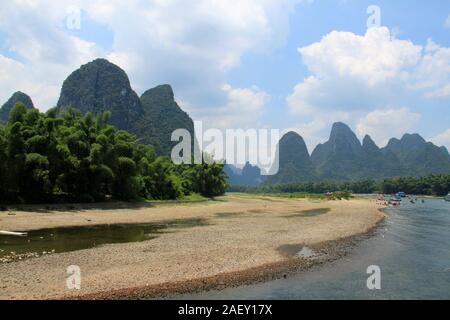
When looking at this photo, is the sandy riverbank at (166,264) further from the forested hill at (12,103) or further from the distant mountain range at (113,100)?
the distant mountain range at (113,100)

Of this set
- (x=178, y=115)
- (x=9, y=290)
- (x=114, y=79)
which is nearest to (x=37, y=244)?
(x=9, y=290)

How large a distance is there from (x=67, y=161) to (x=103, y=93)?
128391 millimetres

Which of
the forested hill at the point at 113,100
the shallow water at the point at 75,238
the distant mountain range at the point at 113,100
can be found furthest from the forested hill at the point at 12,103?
the shallow water at the point at 75,238

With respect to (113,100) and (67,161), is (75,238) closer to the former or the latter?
(67,161)

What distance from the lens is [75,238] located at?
24.3m

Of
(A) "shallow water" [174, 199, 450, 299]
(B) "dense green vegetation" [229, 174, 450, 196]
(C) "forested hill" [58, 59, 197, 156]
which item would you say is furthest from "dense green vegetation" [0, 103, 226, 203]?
(B) "dense green vegetation" [229, 174, 450, 196]

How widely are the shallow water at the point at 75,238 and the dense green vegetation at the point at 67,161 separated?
1402cm

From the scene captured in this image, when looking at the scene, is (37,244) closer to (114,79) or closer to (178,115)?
(114,79)

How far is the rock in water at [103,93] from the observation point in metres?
161

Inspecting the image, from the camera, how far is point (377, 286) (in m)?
15.2

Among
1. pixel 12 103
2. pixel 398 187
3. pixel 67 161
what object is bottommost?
pixel 398 187

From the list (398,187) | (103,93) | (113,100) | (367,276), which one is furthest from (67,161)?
(398,187)

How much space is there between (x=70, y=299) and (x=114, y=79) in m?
167

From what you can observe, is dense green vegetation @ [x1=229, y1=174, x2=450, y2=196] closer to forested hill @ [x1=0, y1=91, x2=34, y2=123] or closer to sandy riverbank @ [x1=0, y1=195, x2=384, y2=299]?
forested hill @ [x1=0, y1=91, x2=34, y2=123]
